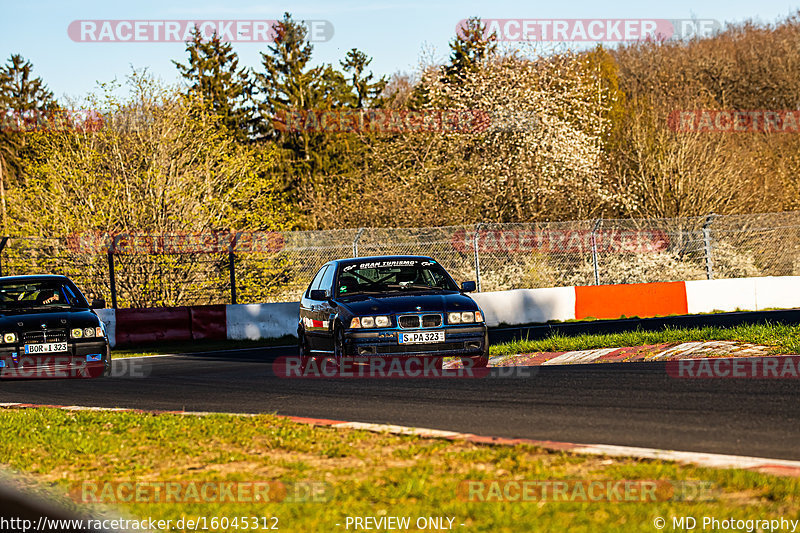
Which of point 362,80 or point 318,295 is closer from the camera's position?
point 318,295

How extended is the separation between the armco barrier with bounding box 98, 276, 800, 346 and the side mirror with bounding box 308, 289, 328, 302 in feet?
23.6

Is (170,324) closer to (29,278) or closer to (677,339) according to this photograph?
(29,278)

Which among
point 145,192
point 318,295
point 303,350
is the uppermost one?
point 145,192

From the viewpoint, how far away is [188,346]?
63.7 ft

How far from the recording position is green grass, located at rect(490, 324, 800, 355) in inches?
465

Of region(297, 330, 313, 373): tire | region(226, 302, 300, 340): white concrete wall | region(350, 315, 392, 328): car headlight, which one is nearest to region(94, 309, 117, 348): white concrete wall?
region(226, 302, 300, 340): white concrete wall

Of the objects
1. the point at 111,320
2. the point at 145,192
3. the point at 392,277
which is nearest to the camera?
the point at 392,277

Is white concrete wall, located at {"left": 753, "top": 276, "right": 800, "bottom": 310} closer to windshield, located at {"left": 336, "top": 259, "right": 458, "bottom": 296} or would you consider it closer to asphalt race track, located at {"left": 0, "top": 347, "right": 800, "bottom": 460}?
windshield, located at {"left": 336, "top": 259, "right": 458, "bottom": 296}

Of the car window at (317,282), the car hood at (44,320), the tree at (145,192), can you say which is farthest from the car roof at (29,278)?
the tree at (145,192)

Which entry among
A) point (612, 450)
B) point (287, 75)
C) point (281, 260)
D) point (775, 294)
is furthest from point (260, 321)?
point (287, 75)

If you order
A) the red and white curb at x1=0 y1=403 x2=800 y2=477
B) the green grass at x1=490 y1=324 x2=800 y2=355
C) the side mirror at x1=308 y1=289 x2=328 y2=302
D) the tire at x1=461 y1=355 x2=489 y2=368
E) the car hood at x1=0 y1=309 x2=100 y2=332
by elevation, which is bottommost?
the red and white curb at x1=0 y1=403 x2=800 y2=477

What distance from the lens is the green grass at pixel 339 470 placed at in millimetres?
4582

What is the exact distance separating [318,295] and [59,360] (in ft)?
12.0

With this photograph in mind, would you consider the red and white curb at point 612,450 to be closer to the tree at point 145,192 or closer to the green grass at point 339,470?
the green grass at point 339,470
